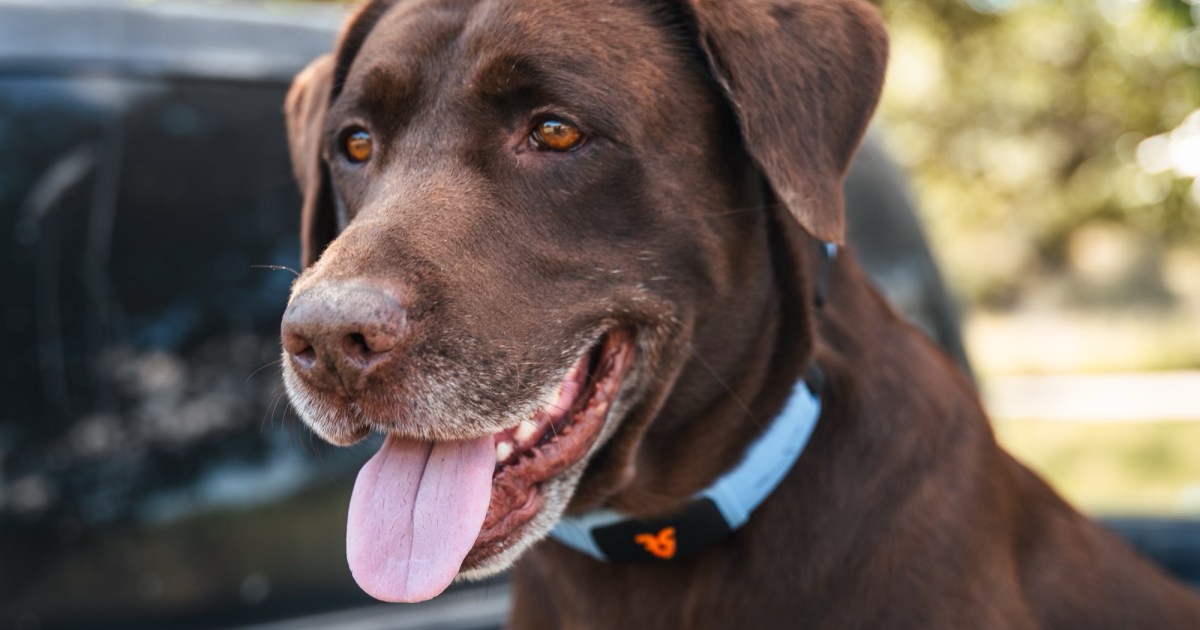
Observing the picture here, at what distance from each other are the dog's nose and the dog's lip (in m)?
0.36

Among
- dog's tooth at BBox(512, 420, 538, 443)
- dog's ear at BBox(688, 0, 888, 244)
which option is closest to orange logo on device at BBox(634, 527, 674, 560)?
dog's tooth at BBox(512, 420, 538, 443)

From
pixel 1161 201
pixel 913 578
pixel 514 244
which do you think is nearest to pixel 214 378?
pixel 514 244

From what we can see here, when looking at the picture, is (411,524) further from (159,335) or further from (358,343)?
(159,335)

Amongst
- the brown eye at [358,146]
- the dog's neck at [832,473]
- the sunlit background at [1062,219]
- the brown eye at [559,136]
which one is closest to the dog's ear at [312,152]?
the brown eye at [358,146]

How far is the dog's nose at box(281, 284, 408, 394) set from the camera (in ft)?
6.18

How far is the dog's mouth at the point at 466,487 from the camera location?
2.05 m

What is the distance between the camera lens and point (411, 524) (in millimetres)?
2072

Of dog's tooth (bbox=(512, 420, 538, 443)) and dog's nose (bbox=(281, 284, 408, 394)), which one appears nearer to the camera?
dog's nose (bbox=(281, 284, 408, 394))

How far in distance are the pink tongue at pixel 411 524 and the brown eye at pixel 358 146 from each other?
2.15ft

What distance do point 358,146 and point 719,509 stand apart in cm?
99

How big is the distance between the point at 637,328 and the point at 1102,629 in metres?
1.06

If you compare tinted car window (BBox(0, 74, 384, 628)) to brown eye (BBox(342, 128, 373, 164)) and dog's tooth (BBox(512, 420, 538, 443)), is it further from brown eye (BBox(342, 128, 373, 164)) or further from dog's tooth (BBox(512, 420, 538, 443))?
dog's tooth (BBox(512, 420, 538, 443))

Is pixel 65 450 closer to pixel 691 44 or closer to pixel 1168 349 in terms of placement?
pixel 691 44

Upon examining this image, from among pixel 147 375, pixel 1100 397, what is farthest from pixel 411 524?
pixel 1100 397
